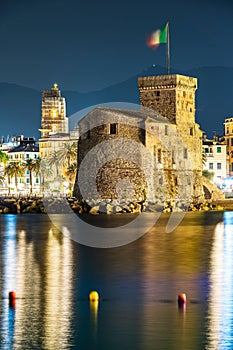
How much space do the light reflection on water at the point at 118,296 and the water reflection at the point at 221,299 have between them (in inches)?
1.1

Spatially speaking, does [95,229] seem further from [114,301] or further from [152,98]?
[114,301]

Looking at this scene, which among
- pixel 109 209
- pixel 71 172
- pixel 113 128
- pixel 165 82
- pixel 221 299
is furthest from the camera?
pixel 71 172

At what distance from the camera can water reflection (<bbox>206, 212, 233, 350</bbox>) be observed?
23391mm

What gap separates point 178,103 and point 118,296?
60.4 m

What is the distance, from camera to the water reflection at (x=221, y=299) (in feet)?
76.7

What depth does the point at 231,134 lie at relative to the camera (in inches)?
5773

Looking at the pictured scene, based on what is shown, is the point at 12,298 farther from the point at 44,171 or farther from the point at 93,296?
the point at 44,171

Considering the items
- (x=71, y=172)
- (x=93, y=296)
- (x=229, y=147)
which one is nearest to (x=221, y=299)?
(x=93, y=296)

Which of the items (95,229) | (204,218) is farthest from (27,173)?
(95,229)

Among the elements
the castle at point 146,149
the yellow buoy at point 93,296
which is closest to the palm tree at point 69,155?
the castle at point 146,149

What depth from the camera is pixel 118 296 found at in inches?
1182

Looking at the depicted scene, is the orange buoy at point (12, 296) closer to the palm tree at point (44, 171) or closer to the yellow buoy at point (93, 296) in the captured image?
the yellow buoy at point (93, 296)

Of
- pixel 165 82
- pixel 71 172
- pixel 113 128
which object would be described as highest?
pixel 165 82

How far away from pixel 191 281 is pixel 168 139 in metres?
54.9
